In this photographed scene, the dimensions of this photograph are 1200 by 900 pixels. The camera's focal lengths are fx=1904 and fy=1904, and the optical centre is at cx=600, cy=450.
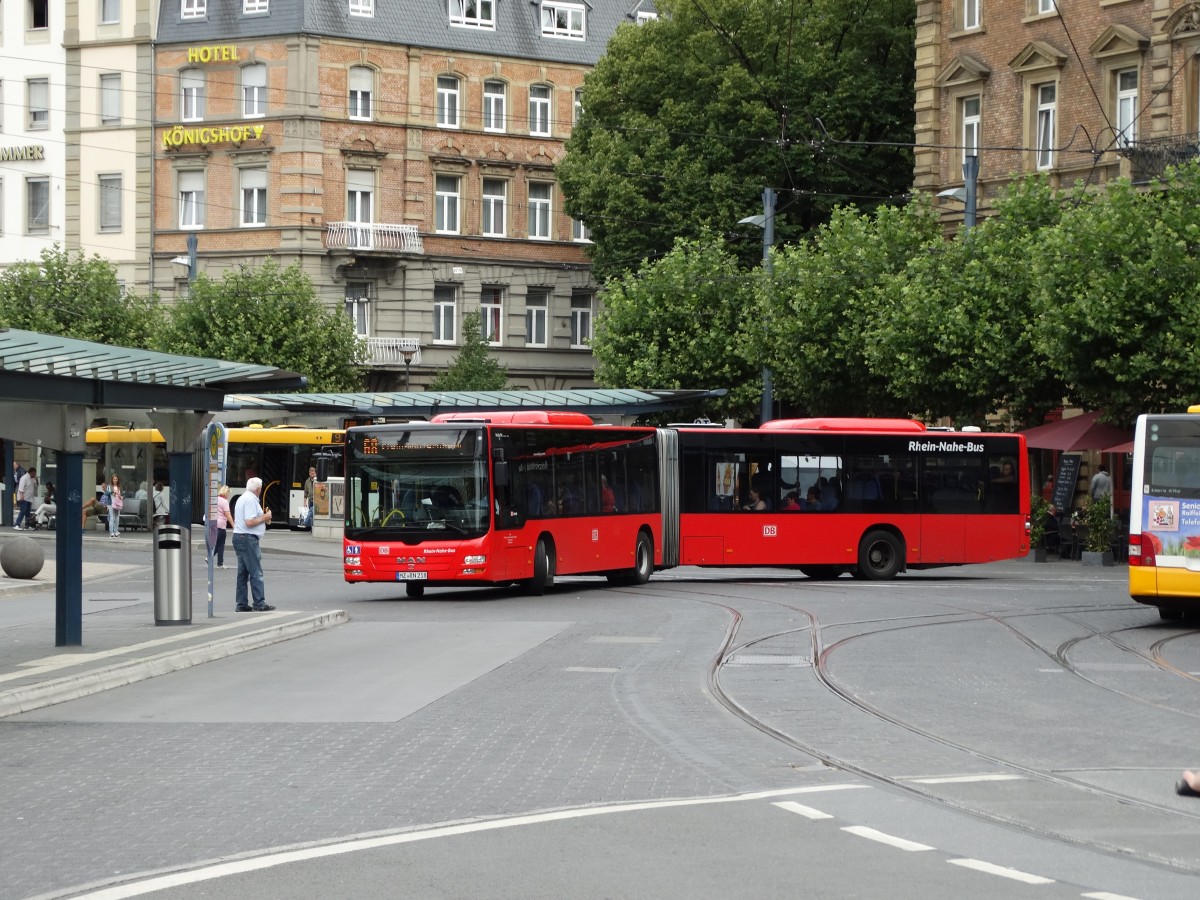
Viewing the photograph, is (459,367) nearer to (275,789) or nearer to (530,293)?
(530,293)

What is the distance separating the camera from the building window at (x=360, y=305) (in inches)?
2394

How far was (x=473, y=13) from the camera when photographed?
205 feet

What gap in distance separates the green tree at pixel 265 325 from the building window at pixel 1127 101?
24.2m

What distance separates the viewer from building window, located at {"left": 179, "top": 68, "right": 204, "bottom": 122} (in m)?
60.8

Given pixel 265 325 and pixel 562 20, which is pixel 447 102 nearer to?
pixel 562 20

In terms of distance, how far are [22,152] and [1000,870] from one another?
60.7m

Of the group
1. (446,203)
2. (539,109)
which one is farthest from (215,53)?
(539,109)

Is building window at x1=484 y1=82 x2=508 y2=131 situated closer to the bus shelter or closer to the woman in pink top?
the woman in pink top

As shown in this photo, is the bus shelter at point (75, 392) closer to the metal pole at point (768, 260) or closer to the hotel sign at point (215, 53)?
the metal pole at point (768, 260)

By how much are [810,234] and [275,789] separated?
151 ft

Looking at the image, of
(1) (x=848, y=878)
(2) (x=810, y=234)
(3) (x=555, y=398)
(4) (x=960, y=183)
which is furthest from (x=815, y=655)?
(2) (x=810, y=234)

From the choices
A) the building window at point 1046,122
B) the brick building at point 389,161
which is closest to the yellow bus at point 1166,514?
the building window at point 1046,122

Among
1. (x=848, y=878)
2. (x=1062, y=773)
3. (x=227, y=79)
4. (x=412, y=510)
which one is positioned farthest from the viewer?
(x=227, y=79)

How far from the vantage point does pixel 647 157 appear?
5550 centimetres
